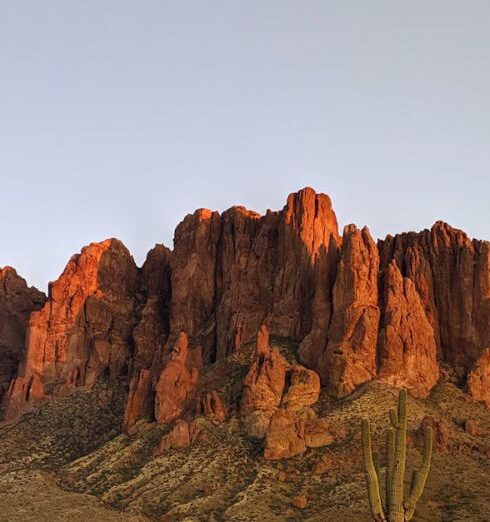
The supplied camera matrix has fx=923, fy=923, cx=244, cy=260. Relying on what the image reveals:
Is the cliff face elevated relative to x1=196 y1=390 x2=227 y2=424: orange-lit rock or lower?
elevated

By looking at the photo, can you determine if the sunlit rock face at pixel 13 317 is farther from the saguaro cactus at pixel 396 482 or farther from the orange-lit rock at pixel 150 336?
the saguaro cactus at pixel 396 482

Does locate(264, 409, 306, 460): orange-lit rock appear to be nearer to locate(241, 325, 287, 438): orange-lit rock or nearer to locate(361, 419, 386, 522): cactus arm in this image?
locate(241, 325, 287, 438): orange-lit rock

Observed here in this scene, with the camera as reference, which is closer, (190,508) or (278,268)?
(190,508)

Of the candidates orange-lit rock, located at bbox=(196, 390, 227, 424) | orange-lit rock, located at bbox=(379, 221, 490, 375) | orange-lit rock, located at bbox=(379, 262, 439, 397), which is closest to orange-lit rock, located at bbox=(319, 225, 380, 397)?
orange-lit rock, located at bbox=(379, 262, 439, 397)

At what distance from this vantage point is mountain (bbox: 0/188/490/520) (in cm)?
7606

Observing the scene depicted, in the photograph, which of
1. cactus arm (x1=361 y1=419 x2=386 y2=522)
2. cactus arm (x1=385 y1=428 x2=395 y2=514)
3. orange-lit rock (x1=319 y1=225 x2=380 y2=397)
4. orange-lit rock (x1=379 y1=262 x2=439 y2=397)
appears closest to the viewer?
cactus arm (x1=361 y1=419 x2=386 y2=522)

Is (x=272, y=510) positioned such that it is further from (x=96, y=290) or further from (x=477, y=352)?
(x=96, y=290)

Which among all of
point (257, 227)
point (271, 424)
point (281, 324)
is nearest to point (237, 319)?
point (281, 324)

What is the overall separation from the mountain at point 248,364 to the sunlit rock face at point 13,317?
259 mm

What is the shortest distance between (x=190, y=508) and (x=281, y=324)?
30.2 metres

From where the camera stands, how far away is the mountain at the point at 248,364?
76062 millimetres

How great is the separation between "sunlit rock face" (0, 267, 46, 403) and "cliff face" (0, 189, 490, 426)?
156cm

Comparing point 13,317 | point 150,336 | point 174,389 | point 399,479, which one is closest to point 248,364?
point 174,389

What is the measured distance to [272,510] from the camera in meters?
70.8
